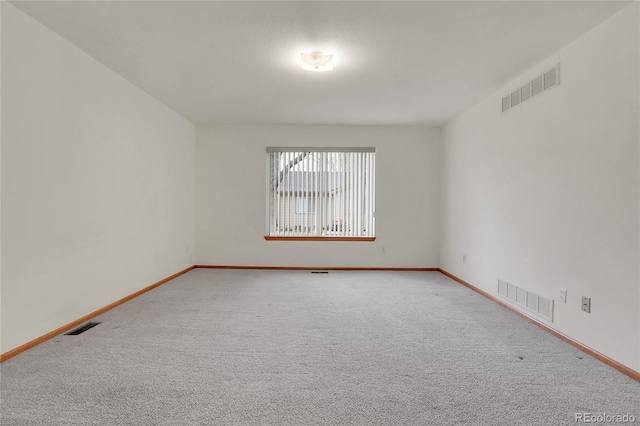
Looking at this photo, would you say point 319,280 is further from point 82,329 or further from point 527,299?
point 82,329

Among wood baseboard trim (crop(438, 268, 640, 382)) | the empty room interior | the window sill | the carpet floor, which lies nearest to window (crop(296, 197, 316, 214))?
the window sill

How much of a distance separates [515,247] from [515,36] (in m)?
1.97

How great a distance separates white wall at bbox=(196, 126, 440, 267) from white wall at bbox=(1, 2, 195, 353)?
1.25 meters

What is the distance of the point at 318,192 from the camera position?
5.44 m

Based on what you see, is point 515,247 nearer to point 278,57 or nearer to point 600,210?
point 600,210

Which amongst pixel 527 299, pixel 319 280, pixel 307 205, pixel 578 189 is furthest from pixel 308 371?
pixel 307 205

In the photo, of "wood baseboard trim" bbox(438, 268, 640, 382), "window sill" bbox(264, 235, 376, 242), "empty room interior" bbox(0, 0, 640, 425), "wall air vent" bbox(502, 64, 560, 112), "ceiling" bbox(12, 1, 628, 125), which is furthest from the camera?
"window sill" bbox(264, 235, 376, 242)

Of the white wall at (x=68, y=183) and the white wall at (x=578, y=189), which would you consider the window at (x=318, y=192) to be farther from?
the white wall at (x=578, y=189)

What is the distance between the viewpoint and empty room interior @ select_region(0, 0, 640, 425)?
71.6 inches

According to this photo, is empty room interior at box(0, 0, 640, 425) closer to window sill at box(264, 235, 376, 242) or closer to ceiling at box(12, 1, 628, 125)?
ceiling at box(12, 1, 628, 125)

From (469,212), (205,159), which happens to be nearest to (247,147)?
(205,159)

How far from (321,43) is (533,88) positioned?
2055 millimetres

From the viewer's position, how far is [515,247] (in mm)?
3266

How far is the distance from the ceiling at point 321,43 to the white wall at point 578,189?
32cm
